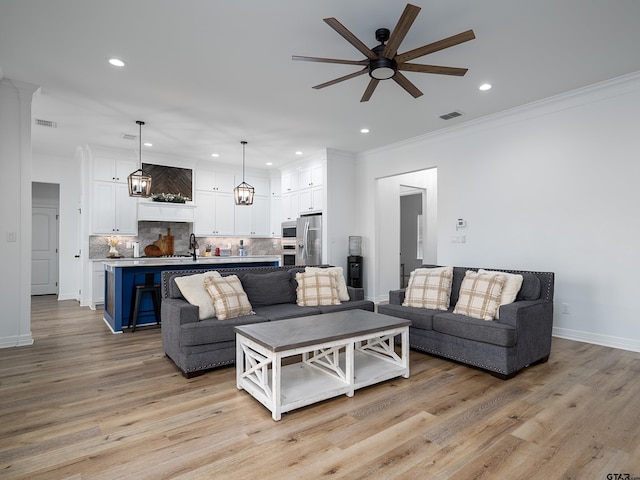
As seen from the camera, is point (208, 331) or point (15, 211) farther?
point (15, 211)

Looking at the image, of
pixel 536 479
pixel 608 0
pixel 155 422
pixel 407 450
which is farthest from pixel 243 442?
pixel 608 0

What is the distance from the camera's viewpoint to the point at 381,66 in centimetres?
280

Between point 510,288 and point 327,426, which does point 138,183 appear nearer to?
point 327,426

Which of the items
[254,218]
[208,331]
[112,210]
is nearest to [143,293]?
[208,331]

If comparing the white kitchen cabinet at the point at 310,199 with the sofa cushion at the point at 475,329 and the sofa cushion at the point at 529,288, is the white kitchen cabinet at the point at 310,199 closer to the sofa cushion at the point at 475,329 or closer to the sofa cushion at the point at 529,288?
the sofa cushion at the point at 475,329

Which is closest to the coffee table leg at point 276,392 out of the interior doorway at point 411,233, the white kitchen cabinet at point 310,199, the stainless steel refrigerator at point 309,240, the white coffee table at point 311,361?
the white coffee table at point 311,361

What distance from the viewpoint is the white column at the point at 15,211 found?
3951 mm

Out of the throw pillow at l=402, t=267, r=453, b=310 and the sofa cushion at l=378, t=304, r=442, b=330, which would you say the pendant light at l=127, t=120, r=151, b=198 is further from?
the throw pillow at l=402, t=267, r=453, b=310

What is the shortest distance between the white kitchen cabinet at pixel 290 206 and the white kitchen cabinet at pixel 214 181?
124 centimetres

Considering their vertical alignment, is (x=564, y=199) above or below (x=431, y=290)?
above

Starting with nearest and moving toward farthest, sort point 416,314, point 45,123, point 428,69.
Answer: point 428,69, point 416,314, point 45,123

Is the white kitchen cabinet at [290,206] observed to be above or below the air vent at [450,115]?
below

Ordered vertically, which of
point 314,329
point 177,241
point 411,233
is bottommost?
point 314,329

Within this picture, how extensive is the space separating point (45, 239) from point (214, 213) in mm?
3991
